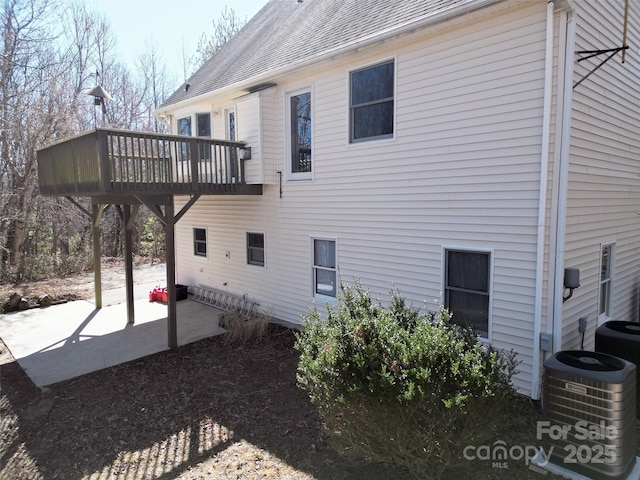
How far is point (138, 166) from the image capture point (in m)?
6.87

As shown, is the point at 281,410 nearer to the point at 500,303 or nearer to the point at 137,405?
the point at 137,405

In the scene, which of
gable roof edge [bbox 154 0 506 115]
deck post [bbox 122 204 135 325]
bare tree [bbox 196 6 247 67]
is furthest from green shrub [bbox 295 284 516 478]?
bare tree [bbox 196 6 247 67]

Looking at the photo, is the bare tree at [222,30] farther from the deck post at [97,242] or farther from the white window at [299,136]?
the white window at [299,136]

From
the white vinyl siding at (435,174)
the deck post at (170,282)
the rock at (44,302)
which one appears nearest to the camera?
the white vinyl siding at (435,174)

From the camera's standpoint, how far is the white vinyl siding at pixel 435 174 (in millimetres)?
4977

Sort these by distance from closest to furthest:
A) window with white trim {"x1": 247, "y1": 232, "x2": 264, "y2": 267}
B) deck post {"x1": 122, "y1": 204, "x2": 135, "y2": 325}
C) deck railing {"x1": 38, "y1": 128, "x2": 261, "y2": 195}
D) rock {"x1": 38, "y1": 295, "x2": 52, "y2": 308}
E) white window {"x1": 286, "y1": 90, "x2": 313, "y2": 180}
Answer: deck railing {"x1": 38, "y1": 128, "x2": 261, "y2": 195} < white window {"x1": 286, "y1": 90, "x2": 313, "y2": 180} < deck post {"x1": 122, "y1": 204, "x2": 135, "y2": 325} < window with white trim {"x1": 247, "y1": 232, "x2": 264, "y2": 267} < rock {"x1": 38, "y1": 295, "x2": 52, "y2": 308}

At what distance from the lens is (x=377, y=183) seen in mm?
6574

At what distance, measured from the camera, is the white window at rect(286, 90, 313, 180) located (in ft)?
25.7

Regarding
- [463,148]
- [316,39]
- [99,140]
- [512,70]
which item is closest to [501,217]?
[463,148]

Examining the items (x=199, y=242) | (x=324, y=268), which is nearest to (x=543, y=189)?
(x=324, y=268)

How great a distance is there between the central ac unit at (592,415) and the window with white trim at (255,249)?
6.57 meters

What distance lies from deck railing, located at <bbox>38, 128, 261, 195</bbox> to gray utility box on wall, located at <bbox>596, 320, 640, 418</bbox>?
6603 millimetres

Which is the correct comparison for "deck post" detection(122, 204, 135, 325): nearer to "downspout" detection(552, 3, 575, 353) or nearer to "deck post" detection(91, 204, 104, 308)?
"deck post" detection(91, 204, 104, 308)

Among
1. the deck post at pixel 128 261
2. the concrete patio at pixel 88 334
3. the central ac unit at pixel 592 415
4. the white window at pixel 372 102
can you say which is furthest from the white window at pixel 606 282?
the deck post at pixel 128 261
